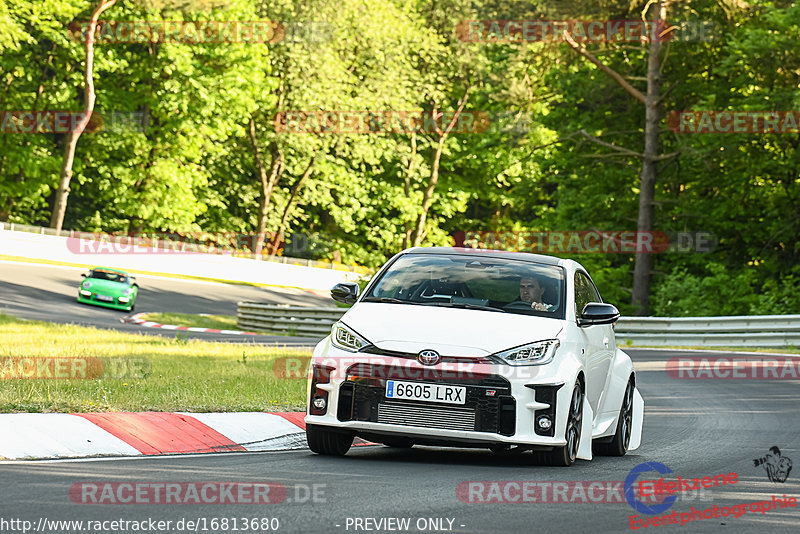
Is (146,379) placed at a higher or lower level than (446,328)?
lower

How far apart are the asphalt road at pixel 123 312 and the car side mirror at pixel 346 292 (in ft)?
59.6

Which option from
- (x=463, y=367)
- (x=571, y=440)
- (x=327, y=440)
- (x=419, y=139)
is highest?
(x=419, y=139)

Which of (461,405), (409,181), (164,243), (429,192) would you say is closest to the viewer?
(461,405)

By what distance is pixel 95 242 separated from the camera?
49.2 meters

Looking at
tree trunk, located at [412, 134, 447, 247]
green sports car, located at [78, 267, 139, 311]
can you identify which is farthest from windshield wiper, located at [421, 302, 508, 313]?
tree trunk, located at [412, 134, 447, 247]

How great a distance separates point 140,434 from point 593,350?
364cm

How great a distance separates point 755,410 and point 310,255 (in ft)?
185

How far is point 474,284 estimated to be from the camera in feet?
32.1

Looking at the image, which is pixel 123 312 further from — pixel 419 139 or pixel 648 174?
pixel 419 139

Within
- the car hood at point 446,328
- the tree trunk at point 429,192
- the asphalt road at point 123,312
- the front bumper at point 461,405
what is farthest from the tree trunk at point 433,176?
the front bumper at point 461,405

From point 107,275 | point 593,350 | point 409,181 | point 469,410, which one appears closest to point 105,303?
point 107,275

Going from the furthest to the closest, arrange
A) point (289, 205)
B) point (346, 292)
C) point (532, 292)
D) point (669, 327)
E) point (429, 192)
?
1. point (429, 192)
2. point (289, 205)
3. point (669, 327)
4. point (346, 292)
5. point (532, 292)

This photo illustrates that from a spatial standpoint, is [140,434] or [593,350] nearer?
[140,434]

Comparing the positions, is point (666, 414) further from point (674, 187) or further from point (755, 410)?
point (674, 187)
